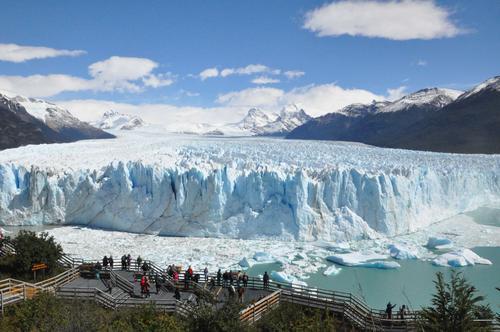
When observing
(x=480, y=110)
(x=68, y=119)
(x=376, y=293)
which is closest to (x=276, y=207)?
(x=376, y=293)

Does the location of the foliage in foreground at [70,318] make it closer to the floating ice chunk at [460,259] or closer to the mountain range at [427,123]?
the floating ice chunk at [460,259]

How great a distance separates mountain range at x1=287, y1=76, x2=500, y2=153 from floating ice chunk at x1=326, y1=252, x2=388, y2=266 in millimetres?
42623

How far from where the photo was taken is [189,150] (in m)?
28.2

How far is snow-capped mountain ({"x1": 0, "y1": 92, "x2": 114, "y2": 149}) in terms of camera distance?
2297 inches

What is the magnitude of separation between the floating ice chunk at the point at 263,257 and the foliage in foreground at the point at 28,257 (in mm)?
6966

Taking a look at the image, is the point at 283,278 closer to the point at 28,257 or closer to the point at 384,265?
the point at 384,265

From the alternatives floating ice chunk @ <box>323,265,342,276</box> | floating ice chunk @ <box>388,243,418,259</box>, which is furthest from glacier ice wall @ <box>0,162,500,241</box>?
floating ice chunk @ <box>323,265,342,276</box>

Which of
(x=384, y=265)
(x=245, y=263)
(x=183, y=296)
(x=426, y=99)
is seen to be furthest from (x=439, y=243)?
(x=426, y=99)

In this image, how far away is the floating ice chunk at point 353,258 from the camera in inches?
655

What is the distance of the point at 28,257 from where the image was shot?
1245 centimetres

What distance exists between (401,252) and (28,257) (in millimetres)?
12552

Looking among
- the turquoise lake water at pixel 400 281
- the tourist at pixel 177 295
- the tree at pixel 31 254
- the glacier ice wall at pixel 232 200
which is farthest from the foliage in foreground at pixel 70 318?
the glacier ice wall at pixel 232 200

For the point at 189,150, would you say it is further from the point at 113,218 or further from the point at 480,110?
the point at 480,110

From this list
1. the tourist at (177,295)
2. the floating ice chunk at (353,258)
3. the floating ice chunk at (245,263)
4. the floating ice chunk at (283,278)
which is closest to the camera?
the tourist at (177,295)
